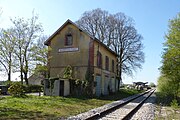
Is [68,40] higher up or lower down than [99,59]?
higher up

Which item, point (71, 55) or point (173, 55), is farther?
point (71, 55)

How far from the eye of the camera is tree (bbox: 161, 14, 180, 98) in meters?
18.2

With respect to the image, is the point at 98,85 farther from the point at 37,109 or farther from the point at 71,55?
the point at 37,109

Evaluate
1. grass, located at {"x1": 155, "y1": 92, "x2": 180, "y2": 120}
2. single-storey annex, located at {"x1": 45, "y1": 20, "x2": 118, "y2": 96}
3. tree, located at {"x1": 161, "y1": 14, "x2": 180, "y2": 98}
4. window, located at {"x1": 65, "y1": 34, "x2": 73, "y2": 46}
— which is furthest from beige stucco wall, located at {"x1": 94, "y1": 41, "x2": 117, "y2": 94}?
grass, located at {"x1": 155, "y1": 92, "x2": 180, "y2": 120}

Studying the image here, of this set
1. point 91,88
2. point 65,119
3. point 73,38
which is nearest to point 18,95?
point 91,88

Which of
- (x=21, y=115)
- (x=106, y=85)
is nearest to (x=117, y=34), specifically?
(x=106, y=85)

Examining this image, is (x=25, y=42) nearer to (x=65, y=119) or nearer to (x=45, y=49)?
(x=45, y=49)

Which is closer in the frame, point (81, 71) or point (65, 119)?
point (65, 119)

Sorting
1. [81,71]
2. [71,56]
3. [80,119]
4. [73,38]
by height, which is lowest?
[80,119]

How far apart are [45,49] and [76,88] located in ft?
16.9

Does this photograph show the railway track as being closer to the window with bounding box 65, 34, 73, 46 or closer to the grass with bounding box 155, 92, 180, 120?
the grass with bounding box 155, 92, 180, 120

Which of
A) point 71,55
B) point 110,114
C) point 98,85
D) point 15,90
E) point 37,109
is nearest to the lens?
point 110,114

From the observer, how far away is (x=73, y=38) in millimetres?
24750

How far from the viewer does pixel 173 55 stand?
1823 centimetres
